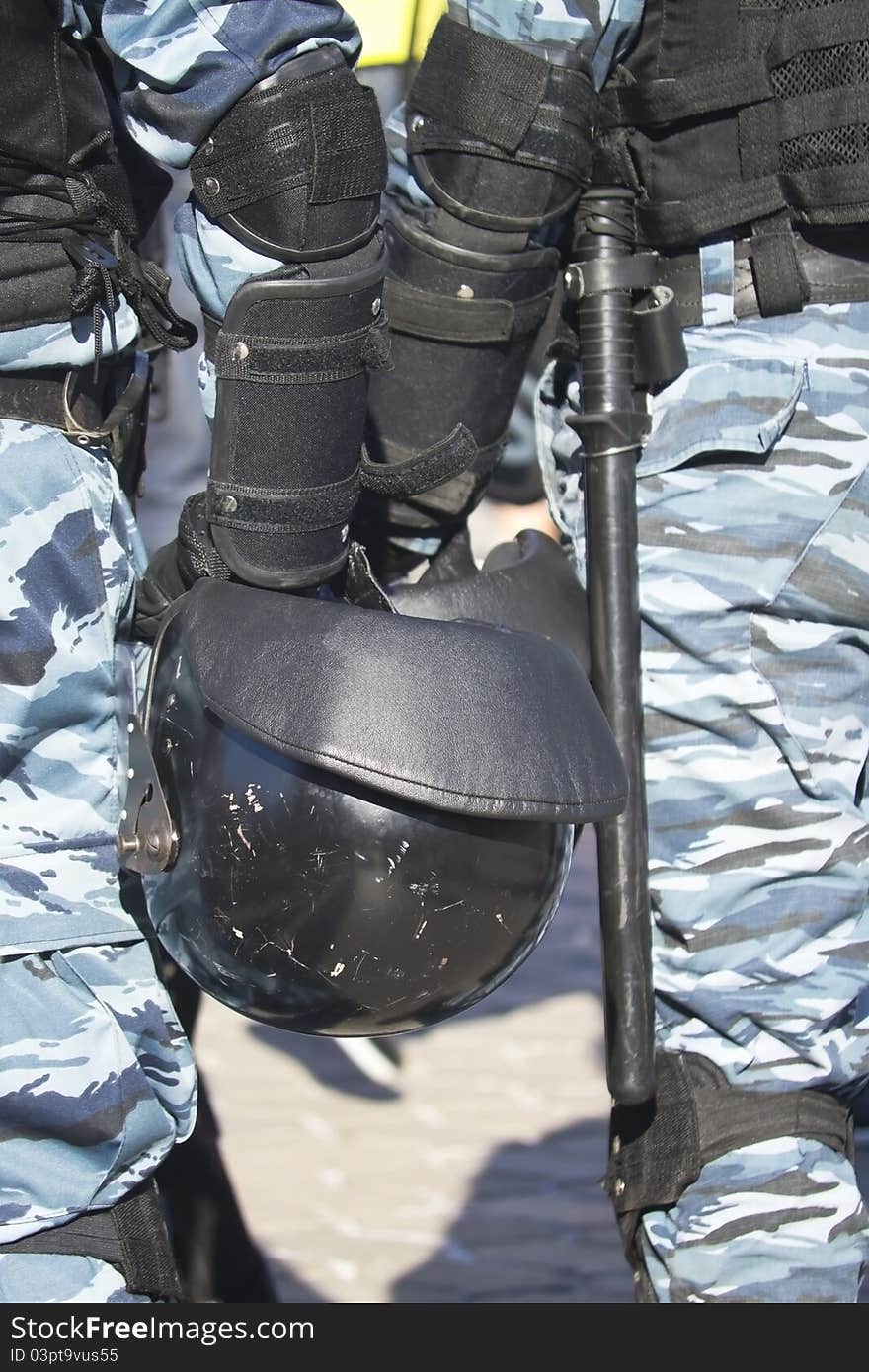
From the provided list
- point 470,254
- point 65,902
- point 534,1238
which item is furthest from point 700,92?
point 534,1238

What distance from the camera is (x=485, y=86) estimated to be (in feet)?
5.37

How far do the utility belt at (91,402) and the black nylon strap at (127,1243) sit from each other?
2.68ft

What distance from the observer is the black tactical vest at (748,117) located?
157cm

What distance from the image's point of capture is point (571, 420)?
171 centimetres

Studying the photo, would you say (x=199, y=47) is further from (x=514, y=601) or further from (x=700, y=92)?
(x=514, y=601)

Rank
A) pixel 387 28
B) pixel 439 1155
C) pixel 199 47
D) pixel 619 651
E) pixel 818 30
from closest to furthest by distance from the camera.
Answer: pixel 199 47 → pixel 818 30 → pixel 619 651 → pixel 439 1155 → pixel 387 28

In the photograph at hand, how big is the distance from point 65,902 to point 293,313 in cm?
65

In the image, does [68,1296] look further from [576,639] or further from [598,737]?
[576,639]

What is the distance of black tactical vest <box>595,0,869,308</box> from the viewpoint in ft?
5.15

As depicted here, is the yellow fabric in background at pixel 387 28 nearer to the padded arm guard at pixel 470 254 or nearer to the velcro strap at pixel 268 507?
the padded arm guard at pixel 470 254

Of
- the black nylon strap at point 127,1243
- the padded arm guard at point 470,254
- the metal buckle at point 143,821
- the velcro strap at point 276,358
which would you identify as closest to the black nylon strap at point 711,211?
the padded arm guard at point 470,254

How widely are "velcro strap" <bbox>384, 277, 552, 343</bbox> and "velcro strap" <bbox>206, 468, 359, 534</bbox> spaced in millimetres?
354

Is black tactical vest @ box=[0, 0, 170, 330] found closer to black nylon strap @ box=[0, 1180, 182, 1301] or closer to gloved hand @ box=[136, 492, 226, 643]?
gloved hand @ box=[136, 492, 226, 643]

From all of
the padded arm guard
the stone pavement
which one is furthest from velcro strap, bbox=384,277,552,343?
the stone pavement
